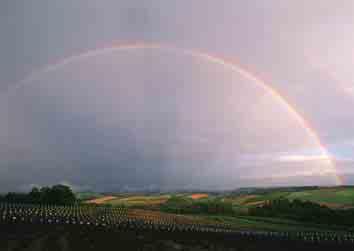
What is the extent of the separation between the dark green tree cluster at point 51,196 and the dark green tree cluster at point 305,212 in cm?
6295

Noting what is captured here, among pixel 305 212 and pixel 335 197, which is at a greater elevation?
pixel 335 197

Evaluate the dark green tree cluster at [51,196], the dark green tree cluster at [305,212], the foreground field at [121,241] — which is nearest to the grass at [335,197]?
the dark green tree cluster at [305,212]

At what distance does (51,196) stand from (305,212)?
83.9 metres

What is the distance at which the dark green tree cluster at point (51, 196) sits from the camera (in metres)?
128

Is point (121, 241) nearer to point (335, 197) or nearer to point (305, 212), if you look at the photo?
point (305, 212)

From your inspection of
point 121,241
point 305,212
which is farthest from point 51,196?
point 121,241

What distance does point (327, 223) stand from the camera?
98000 mm

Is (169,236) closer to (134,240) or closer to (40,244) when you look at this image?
(134,240)

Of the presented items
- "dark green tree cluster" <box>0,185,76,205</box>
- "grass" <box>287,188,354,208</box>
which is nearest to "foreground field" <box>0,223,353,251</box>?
"grass" <box>287,188,354,208</box>

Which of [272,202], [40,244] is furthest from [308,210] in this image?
[40,244]

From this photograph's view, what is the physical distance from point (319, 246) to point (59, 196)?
99.0m

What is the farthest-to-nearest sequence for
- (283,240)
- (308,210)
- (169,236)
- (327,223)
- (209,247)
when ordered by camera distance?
1. (308,210)
2. (327,223)
3. (283,240)
4. (169,236)
5. (209,247)

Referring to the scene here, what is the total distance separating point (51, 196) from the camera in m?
Result: 130

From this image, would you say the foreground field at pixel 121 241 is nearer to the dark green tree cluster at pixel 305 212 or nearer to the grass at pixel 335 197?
the dark green tree cluster at pixel 305 212
